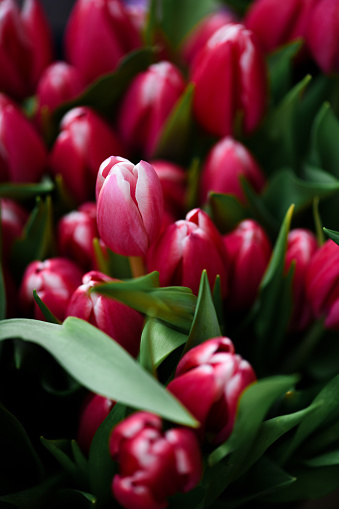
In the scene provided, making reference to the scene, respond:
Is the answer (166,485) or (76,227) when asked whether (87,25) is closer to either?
(76,227)

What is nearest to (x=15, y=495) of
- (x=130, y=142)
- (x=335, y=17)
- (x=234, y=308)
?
(x=234, y=308)

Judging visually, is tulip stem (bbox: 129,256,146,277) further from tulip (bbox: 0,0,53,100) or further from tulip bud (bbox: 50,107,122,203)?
tulip (bbox: 0,0,53,100)

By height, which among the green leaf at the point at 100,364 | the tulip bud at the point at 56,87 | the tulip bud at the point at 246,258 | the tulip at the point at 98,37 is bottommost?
the tulip bud at the point at 246,258

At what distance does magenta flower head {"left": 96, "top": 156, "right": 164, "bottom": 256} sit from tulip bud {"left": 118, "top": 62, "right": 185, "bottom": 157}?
16cm

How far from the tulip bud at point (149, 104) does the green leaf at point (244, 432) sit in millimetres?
246

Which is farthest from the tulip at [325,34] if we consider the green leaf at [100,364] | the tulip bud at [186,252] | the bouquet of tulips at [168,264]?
the green leaf at [100,364]

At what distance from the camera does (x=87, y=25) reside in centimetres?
48

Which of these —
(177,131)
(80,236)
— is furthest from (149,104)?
(80,236)

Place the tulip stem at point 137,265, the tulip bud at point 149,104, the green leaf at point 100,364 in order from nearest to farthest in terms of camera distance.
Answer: the green leaf at point 100,364, the tulip stem at point 137,265, the tulip bud at point 149,104

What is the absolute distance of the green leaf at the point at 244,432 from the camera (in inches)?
10.0

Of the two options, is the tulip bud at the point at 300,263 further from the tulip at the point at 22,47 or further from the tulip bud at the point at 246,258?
the tulip at the point at 22,47

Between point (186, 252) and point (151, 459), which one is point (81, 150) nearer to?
point (186, 252)

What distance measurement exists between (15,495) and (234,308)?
18 centimetres

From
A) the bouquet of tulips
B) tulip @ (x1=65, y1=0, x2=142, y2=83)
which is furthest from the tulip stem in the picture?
tulip @ (x1=65, y1=0, x2=142, y2=83)
